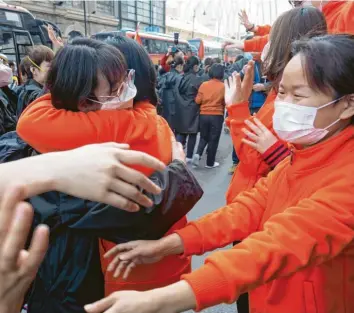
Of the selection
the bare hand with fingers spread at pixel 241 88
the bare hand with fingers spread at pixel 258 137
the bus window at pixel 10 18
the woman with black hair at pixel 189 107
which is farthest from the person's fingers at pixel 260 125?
the bus window at pixel 10 18

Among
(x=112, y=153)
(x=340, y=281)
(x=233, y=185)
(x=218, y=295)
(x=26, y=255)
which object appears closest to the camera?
(x=26, y=255)

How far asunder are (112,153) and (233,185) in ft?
3.69

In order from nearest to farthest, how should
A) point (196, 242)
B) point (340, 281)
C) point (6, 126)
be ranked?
point (340, 281)
point (196, 242)
point (6, 126)

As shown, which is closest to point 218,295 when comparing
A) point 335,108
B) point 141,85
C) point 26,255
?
point 26,255

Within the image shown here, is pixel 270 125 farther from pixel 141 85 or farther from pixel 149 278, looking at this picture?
pixel 149 278

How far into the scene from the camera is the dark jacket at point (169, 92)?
6441 millimetres

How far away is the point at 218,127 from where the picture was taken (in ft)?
20.0

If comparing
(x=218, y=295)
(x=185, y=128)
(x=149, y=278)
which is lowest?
(x=185, y=128)

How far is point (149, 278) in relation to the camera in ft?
4.38

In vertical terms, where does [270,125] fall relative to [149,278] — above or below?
above

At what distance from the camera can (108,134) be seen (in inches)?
47.0

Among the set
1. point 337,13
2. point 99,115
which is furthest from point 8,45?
point 99,115

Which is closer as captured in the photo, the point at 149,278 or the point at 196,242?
the point at 196,242

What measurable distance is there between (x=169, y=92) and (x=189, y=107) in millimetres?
456
